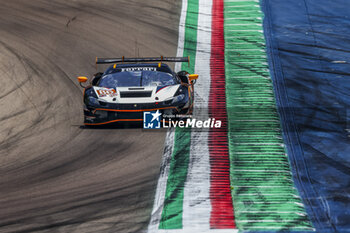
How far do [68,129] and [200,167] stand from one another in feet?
10.8

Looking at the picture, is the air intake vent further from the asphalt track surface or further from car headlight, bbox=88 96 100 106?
the asphalt track surface

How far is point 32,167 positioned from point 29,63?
19.9 feet

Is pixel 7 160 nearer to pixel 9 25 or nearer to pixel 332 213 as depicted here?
pixel 332 213

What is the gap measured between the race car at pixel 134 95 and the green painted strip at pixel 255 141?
Answer: 1399 millimetres

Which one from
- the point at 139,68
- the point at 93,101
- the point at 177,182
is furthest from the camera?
the point at 139,68

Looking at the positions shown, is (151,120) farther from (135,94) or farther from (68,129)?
(68,129)

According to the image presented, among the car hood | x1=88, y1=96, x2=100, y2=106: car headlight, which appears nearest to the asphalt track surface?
x1=88, y1=96, x2=100, y2=106: car headlight

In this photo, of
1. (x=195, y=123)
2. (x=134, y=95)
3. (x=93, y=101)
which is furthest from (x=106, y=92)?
(x=195, y=123)

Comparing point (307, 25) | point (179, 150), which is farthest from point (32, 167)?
point (307, 25)

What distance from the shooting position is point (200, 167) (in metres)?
9.72

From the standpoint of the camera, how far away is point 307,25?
17.1m

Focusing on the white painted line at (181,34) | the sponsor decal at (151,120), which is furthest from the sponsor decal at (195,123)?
the white painted line at (181,34)

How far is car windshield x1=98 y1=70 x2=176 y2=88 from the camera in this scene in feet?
36.8

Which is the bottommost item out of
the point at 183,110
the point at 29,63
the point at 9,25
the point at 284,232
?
the point at 284,232
